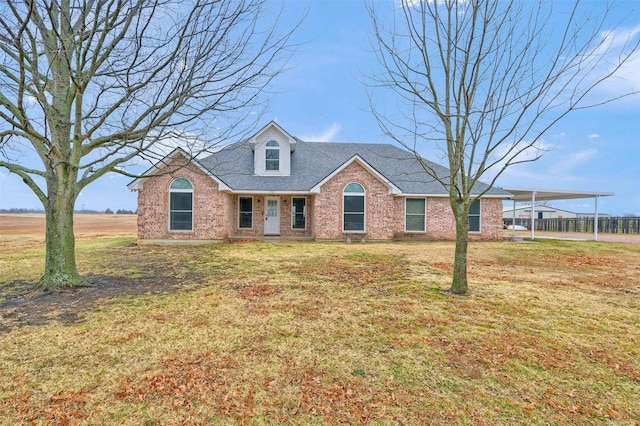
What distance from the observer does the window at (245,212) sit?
1791cm

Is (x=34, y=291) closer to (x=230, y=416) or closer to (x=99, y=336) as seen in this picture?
(x=99, y=336)

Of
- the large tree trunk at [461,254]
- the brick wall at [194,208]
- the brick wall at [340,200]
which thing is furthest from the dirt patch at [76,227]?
the large tree trunk at [461,254]

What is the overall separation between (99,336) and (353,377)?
3748mm

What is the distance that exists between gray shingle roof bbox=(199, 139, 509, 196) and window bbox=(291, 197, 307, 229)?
4.10ft

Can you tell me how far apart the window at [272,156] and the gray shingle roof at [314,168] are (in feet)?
2.22

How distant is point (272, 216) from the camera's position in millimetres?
17969

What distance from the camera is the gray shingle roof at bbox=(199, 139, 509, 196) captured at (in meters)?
16.9

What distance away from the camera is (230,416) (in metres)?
2.85

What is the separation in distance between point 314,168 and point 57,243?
13500mm

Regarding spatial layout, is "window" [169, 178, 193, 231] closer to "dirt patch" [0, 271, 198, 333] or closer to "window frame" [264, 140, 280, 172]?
"window frame" [264, 140, 280, 172]

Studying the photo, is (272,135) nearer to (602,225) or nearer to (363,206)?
(363,206)

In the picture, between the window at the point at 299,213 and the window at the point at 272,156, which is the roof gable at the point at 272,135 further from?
the window at the point at 299,213

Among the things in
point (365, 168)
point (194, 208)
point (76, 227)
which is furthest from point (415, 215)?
point (76, 227)

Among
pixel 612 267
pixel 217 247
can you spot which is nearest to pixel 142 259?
pixel 217 247
